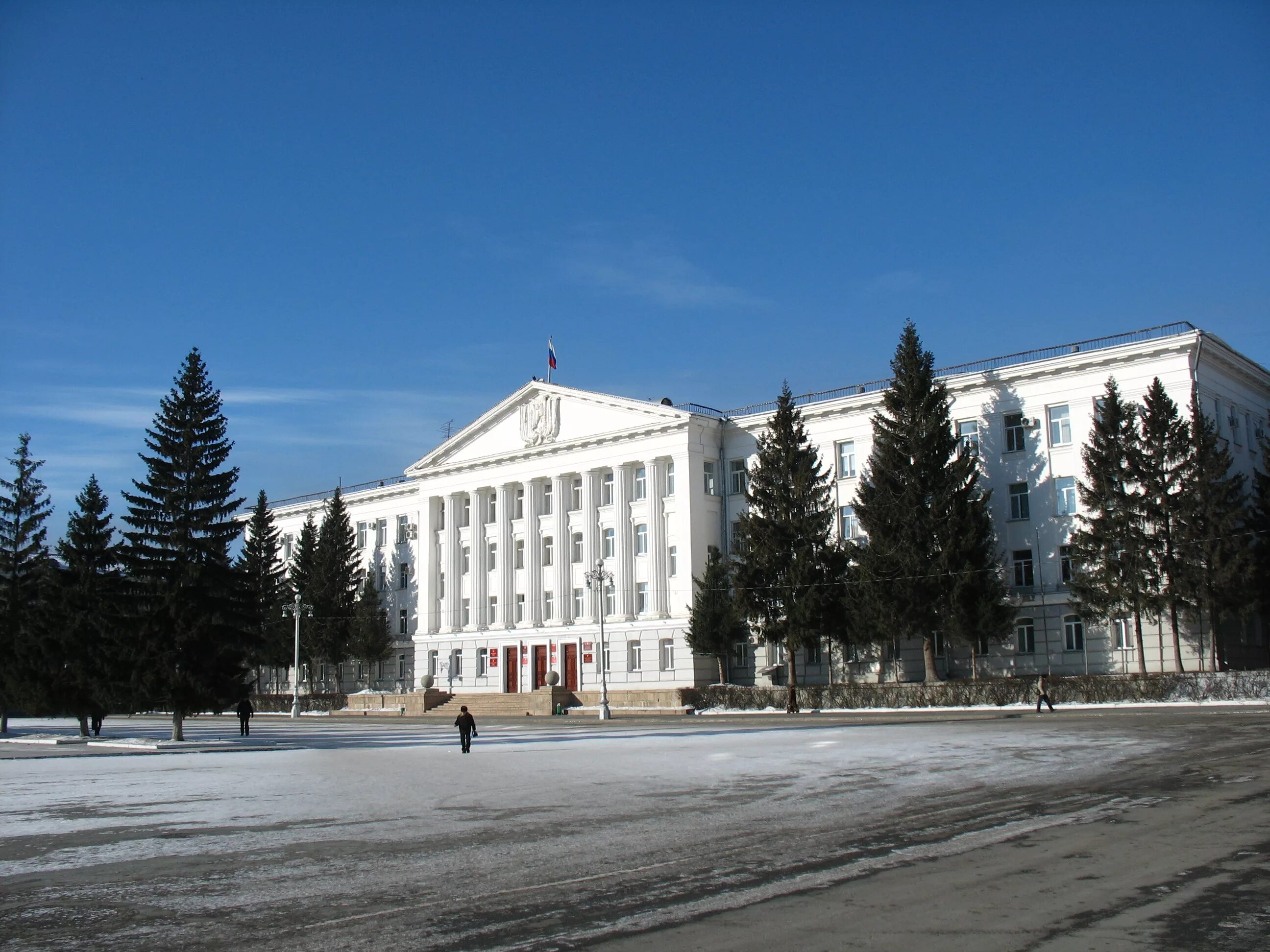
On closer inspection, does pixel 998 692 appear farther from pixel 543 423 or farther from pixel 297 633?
pixel 297 633

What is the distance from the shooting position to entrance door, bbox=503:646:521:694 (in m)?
66.6

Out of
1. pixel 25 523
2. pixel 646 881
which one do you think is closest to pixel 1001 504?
pixel 25 523

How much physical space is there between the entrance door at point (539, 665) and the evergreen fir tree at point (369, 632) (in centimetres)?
1453

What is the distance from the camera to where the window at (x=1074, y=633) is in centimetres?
4762

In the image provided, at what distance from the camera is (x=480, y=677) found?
68.1 metres

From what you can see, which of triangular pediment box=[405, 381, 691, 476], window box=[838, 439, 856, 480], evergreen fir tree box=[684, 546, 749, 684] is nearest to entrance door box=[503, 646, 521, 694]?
triangular pediment box=[405, 381, 691, 476]

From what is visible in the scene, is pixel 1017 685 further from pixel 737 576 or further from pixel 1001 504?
pixel 737 576

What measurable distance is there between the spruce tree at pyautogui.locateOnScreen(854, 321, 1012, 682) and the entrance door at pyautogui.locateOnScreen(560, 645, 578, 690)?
20.2 meters

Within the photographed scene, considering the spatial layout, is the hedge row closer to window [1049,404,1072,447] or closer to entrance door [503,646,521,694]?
window [1049,404,1072,447]

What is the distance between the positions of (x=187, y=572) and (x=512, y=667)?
32541 mm

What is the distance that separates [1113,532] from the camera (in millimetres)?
Answer: 42688

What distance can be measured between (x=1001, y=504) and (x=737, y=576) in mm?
12431

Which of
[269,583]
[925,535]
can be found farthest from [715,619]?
[269,583]

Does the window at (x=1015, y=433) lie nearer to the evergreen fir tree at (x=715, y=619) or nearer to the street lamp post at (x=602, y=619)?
the evergreen fir tree at (x=715, y=619)
